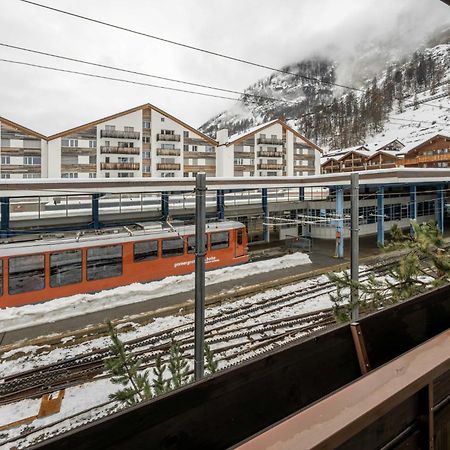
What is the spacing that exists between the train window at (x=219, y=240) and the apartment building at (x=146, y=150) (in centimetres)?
2323

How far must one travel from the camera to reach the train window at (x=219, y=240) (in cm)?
1561

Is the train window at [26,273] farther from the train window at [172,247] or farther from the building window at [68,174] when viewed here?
the building window at [68,174]

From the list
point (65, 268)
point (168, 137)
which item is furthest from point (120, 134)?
point (65, 268)

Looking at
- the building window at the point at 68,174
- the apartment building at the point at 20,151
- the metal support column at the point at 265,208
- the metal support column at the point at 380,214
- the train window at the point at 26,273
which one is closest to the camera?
the train window at the point at 26,273

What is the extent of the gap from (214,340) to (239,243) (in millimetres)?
8497

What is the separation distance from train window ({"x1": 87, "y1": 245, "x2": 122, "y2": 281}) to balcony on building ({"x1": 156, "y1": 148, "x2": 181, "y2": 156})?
87.6ft

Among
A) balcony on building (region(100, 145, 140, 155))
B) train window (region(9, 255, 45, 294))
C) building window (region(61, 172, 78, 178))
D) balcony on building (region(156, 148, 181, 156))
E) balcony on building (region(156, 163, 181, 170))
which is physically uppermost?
balcony on building (region(156, 148, 181, 156))

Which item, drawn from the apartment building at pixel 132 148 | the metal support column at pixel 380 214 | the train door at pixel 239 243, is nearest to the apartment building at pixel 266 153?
the apartment building at pixel 132 148

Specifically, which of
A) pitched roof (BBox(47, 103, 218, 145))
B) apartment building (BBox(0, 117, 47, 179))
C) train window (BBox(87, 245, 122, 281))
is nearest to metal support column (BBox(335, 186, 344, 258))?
train window (BBox(87, 245, 122, 281))

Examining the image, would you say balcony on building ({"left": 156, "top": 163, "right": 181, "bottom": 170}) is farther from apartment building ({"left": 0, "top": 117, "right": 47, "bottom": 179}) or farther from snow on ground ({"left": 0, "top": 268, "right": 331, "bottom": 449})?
snow on ground ({"left": 0, "top": 268, "right": 331, "bottom": 449})

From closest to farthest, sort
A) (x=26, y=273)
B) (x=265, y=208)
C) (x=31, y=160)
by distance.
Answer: (x=26, y=273), (x=265, y=208), (x=31, y=160)

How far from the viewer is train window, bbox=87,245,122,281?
1237cm

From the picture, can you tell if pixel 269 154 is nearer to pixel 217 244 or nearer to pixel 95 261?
pixel 217 244

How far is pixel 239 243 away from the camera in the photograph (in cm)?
1667
